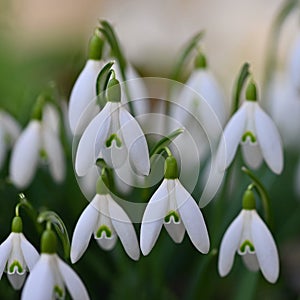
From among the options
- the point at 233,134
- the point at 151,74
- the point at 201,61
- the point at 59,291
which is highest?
the point at 151,74

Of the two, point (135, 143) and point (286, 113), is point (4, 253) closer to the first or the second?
point (135, 143)

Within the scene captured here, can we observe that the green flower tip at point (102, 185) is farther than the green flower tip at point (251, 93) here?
No

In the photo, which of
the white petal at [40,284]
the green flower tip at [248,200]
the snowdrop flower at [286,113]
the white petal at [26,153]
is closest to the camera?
the white petal at [40,284]

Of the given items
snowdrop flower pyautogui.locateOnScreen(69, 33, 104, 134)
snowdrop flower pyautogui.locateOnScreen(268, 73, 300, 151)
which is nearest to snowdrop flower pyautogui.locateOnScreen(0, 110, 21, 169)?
snowdrop flower pyautogui.locateOnScreen(69, 33, 104, 134)

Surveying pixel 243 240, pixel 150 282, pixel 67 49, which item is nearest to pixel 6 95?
pixel 67 49

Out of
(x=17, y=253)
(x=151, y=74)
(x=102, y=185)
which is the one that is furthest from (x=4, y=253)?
(x=151, y=74)

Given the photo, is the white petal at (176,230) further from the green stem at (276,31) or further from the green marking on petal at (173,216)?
the green stem at (276,31)

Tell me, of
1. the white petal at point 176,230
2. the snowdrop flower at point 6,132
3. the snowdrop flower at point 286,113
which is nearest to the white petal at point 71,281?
the white petal at point 176,230
